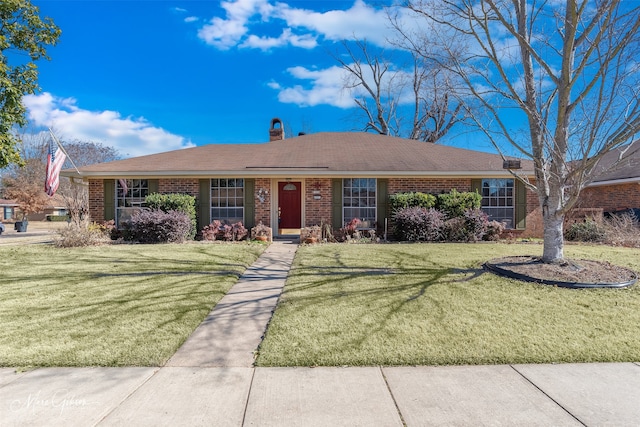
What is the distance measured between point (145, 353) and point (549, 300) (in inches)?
205

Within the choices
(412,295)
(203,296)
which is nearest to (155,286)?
(203,296)

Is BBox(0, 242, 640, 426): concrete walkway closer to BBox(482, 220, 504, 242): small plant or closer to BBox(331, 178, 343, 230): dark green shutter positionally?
BBox(482, 220, 504, 242): small plant

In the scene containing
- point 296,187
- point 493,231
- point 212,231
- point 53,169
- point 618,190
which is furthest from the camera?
point 618,190

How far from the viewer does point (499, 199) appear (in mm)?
12867

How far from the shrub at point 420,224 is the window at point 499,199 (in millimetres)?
2478

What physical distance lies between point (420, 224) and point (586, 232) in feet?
19.3

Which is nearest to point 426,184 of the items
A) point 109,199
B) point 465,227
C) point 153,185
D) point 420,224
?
point 420,224

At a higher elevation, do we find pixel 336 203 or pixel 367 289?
pixel 336 203

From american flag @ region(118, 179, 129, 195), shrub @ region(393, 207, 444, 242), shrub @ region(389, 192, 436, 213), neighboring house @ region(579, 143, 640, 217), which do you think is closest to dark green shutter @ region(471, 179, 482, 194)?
shrub @ region(389, 192, 436, 213)

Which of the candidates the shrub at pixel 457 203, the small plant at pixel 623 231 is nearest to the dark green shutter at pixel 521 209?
the shrub at pixel 457 203

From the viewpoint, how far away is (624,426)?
2.36m

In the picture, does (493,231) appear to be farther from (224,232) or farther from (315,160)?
(224,232)

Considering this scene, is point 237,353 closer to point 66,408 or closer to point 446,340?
point 66,408

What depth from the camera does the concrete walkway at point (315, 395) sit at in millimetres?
2426
